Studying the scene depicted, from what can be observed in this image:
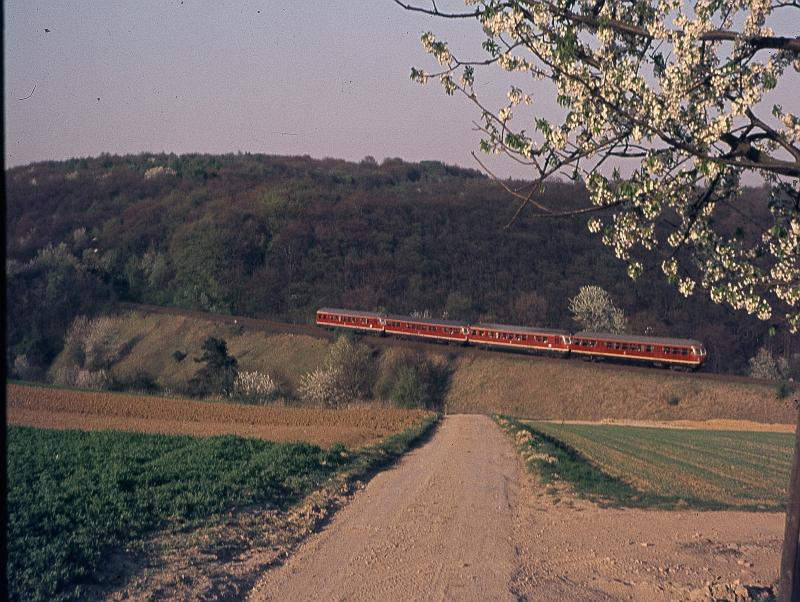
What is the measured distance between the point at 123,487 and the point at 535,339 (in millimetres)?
41292

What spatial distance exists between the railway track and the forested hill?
21.0ft

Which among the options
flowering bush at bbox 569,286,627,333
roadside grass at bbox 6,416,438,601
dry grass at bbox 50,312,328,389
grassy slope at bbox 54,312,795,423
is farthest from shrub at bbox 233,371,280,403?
flowering bush at bbox 569,286,627,333

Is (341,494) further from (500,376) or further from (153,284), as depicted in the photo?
(153,284)

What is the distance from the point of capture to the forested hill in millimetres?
64500

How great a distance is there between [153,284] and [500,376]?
35200mm

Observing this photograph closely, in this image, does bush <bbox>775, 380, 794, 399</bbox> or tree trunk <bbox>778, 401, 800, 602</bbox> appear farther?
bush <bbox>775, 380, 794, 399</bbox>

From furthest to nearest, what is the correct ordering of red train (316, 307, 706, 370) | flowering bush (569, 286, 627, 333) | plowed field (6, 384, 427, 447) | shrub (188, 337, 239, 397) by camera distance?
flowering bush (569, 286, 627, 333) → shrub (188, 337, 239, 397) → red train (316, 307, 706, 370) → plowed field (6, 384, 427, 447)

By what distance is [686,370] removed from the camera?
50406mm

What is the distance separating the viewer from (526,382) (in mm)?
52531

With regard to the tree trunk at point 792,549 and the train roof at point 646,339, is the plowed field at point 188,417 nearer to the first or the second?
the train roof at point 646,339

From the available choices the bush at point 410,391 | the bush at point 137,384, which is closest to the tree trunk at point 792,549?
the bush at point 410,391

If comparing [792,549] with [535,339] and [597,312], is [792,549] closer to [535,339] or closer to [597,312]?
[535,339]

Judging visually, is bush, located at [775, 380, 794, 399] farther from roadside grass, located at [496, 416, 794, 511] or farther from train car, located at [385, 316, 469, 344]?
train car, located at [385, 316, 469, 344]

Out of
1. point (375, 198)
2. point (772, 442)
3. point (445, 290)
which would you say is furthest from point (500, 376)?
point (375, 198)
